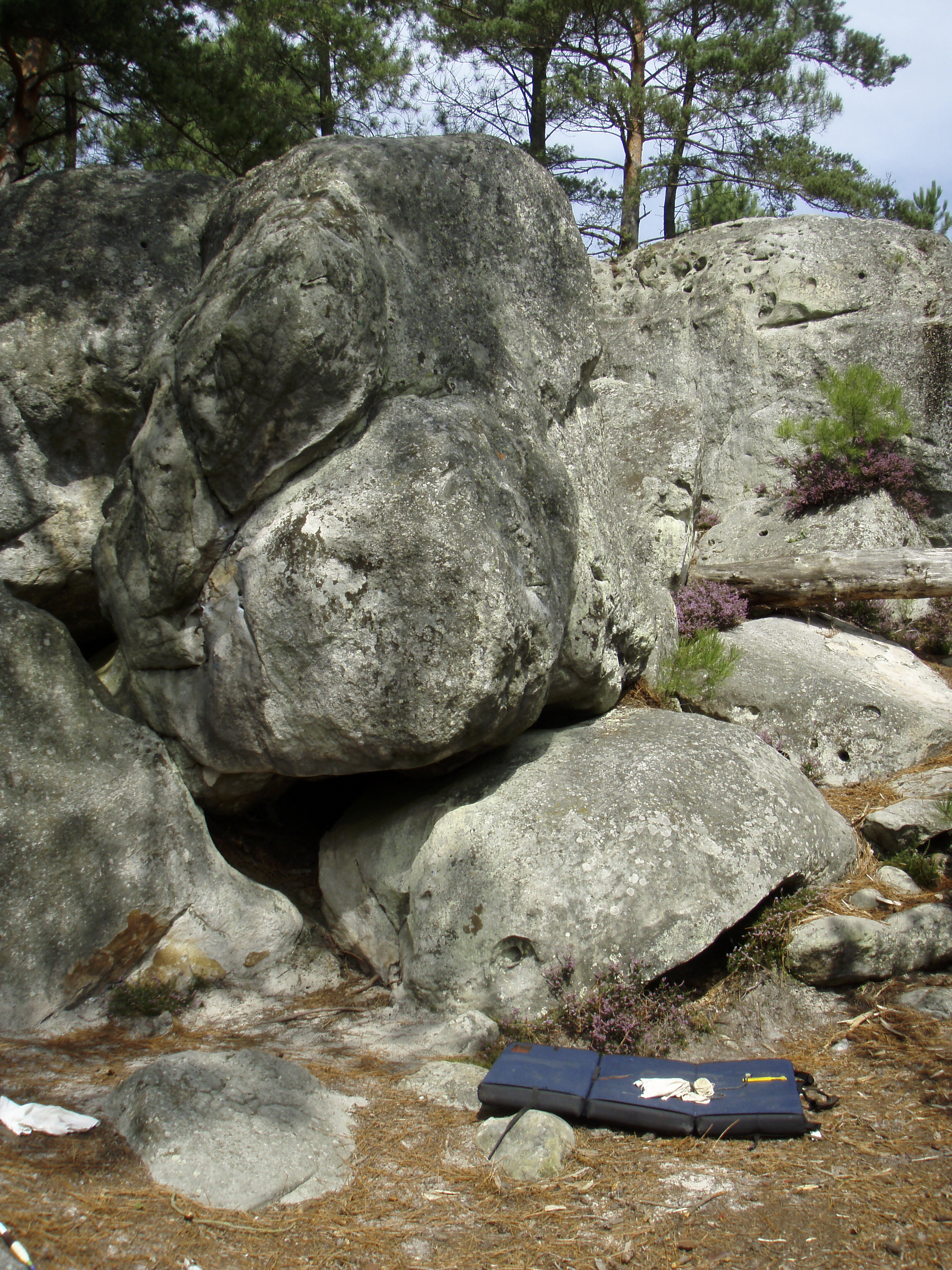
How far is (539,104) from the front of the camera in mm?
16469

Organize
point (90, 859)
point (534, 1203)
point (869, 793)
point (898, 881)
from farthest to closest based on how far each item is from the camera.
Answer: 1. point (869, 793)
2. point (898, 881)
3. point (90, 859)
4. point (534, 1203)

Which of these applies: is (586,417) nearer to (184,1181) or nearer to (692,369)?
(184,1181)

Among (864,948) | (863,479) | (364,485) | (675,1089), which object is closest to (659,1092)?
(675,1089)

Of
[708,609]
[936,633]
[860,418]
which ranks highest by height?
[860,418]

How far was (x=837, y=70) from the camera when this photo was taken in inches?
636

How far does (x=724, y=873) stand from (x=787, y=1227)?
2136mm

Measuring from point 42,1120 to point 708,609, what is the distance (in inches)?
252

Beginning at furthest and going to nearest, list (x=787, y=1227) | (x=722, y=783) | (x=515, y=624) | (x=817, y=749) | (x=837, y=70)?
(x=837, y=70) < (x=817, y=749) < (x=722, y=783) < (x=515, y=624) < (x=787, y=1227)

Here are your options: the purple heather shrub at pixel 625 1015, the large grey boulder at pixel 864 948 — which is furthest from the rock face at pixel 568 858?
the large grey boulder at pixel 864 948

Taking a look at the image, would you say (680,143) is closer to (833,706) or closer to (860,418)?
(860,418)

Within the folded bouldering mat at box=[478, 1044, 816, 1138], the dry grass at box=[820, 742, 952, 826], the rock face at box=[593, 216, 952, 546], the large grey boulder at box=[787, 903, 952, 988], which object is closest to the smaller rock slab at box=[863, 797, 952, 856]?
the dry grass at box=[820, 742, 952, 826]

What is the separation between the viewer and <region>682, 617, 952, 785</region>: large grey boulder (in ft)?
24.5

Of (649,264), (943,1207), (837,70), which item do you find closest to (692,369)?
(649,264)

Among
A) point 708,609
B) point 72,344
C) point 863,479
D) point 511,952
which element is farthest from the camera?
point 863,479
